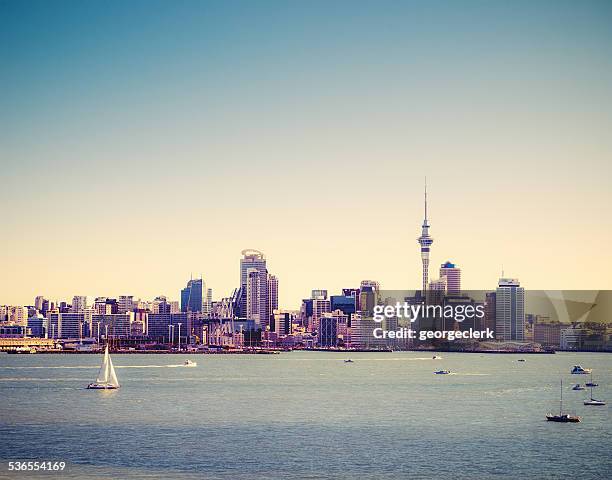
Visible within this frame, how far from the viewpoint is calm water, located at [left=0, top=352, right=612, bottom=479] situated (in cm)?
4141

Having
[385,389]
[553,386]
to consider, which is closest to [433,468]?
[385,389]

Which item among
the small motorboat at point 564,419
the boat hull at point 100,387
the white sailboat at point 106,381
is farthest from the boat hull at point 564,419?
the white sailboat at point 106,381

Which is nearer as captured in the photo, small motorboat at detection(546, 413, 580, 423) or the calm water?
the calm water

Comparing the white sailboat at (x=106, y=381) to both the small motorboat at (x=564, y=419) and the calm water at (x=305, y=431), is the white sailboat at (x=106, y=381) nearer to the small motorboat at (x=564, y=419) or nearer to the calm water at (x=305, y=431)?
the calm water at (x=305, y=431)

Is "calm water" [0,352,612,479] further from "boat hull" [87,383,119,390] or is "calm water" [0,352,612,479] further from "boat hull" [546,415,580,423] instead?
"boat hull" [87,383,119,390]

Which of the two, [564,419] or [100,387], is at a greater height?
[564,419]

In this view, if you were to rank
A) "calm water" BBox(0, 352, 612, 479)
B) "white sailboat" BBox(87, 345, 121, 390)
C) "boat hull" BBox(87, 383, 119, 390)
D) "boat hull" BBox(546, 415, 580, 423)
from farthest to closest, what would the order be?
"white sailboat" BBox(87, 345, 121, 390) < "boat hull" BBox(87, 383, 119, 390) < "boat hull" BBox(546, 415, 580, 423) < "calm water" BBox(0, 352, 612, 479)

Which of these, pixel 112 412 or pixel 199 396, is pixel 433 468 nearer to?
pixel 112 412

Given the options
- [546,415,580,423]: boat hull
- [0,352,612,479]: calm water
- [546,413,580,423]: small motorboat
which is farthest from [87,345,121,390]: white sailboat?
[546,415,580,423]: boat hull

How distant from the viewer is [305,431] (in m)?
53.1

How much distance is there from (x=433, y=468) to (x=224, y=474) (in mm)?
9197

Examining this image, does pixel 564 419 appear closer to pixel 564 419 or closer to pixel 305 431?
pixel 564 419

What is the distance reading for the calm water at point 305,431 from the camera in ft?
136

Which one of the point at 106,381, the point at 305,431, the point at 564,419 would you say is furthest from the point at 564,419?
the point at 106,381
